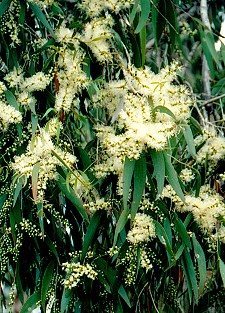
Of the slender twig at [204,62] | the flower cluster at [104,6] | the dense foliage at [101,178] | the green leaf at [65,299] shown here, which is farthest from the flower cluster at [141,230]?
the slender twig at [204,62]

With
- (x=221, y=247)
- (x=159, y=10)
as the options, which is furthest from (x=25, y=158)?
(x=159, y=10)

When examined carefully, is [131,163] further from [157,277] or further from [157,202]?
[157,277]

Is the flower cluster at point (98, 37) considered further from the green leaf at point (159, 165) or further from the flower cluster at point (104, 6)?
the green leaf at point (159, 165)

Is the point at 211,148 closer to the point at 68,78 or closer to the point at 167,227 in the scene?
the point at 167,227

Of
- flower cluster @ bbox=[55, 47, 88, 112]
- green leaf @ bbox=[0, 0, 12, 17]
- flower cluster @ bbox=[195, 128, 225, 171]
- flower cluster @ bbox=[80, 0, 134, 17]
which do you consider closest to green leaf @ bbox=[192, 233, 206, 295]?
flower cluster @ bbox=[195, 128, 225, 171]

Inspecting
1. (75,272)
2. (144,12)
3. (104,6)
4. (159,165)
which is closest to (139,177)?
(159,165)

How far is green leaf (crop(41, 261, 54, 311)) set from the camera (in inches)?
70.1

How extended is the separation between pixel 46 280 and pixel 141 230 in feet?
1.01

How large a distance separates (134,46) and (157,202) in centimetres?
63

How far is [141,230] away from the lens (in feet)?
5.63

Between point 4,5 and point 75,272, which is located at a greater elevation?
point 4,5

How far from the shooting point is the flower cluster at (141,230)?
1.70 m

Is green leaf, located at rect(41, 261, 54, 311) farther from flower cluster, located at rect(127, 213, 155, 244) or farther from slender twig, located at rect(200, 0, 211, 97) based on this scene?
slender twig, located at rect(200, 0, 211, 97)

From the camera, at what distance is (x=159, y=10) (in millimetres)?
2236
